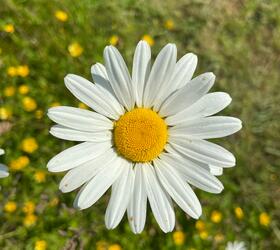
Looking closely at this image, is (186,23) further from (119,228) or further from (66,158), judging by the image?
(66,158)

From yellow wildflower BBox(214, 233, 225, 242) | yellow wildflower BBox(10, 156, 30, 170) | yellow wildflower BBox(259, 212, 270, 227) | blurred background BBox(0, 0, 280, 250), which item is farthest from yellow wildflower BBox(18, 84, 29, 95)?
yellow wildflower BBox(259, 212, 270, 227)

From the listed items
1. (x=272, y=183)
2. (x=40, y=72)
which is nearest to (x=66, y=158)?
(x=40, y=72)

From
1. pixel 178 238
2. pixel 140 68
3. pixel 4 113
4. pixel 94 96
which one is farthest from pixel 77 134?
pixel 178 238

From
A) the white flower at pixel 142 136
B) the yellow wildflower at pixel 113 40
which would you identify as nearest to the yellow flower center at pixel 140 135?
the white flower at pixel 142 136

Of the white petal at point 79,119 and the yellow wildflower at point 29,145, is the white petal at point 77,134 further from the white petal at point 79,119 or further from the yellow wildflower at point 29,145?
the yellow wildflower at point 29,145

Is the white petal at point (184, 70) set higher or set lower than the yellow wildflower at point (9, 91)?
higher

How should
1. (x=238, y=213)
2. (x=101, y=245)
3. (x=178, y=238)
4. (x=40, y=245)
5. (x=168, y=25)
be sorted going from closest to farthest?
(x=40, y=245) < (x=101, y=245) < (x=178, y=238) < (x=238, y=213) < (x=168, y=25)

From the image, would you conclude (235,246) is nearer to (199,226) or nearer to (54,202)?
(199,226)
